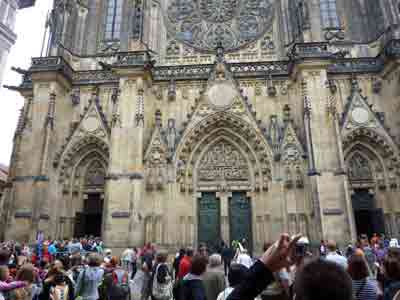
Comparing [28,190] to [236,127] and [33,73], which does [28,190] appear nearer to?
[33,73]

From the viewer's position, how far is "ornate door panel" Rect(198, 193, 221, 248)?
1509cm

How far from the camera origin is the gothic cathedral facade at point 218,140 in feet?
46.3

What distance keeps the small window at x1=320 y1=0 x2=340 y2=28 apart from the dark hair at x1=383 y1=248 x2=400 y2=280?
18255mm

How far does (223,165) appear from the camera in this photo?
16.2 metres

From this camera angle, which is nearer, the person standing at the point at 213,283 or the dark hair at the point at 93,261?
the person standing at the point at 213,283

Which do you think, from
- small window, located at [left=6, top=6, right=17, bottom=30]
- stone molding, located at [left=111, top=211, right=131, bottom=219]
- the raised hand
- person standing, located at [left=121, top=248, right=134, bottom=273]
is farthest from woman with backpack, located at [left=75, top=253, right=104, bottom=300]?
small window, located at [left=6, top=6, right=17, bottom=30]

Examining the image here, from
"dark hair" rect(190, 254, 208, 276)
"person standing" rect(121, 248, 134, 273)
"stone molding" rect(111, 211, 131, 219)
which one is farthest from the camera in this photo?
"stone molding" rect(111, 211, 131, 219)

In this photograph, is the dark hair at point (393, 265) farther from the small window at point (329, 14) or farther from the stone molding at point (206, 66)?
the small window at point (329, 14)

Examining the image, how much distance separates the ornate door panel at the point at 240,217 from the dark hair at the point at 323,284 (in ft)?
47.2

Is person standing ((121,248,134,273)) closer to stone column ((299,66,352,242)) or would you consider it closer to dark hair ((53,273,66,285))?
dark hair ((53,273,66,285))

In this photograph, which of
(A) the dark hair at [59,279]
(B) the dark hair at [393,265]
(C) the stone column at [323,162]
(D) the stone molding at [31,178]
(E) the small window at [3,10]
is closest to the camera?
(B) the dark hair at [393,265]

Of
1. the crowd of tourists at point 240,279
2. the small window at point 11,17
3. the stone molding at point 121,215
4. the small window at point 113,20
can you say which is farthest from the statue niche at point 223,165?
the small window at point 11,17

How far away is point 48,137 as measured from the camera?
1518 cm

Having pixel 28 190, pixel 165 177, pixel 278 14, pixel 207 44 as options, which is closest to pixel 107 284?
pixel 165 177
